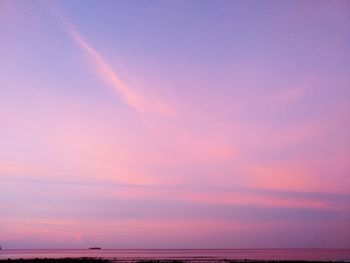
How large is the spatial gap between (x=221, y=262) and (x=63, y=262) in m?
25.7

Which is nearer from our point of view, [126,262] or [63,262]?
[63,262]

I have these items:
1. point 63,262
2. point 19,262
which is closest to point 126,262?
point 63,262

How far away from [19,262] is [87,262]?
11.7 meters

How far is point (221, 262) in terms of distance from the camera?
247ft

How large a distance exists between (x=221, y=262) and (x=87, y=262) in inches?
905

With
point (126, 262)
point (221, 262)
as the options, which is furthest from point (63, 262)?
point (221, 262)

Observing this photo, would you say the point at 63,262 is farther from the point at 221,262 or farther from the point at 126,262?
the point at 221,262

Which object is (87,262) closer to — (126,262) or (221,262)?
(126,262)

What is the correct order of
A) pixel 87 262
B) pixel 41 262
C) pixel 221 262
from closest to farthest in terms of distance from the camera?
pixel 87 262
pixel 41 262
pixel 221 262

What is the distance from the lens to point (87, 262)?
2564 inches

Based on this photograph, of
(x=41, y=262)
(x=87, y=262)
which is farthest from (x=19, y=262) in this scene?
(x=87, y=262)

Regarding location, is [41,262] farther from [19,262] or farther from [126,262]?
[126,262]

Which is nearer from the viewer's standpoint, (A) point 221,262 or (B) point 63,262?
(B) point 63,262

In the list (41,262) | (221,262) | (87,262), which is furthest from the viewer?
(221,262)
